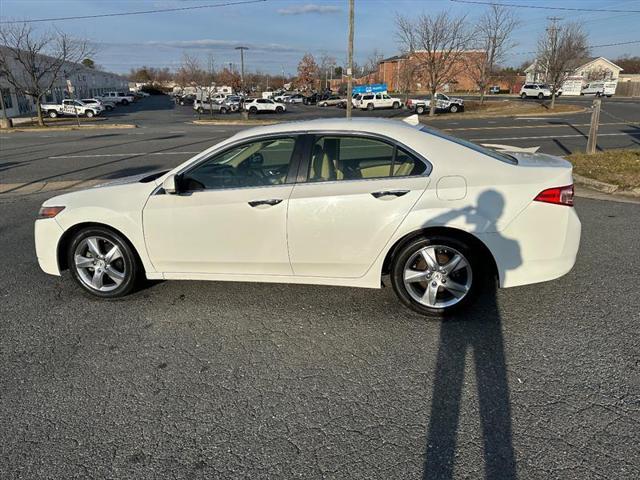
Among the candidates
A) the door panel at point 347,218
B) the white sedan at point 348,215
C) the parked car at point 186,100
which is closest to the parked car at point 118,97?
the parked car at point 186,100

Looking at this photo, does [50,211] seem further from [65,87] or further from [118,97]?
[118,97]

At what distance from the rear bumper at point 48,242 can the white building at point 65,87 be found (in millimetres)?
34808

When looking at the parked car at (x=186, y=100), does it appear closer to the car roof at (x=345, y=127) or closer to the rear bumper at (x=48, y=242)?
the rear bumper at (x=48, y=242)

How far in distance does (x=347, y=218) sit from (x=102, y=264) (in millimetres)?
2235

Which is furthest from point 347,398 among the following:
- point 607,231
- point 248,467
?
point 607,231

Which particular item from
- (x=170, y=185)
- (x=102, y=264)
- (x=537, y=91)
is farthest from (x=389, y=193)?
(x=537, y=91)

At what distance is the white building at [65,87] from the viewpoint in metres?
37.0

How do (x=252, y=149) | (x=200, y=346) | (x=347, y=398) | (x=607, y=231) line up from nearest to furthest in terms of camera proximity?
(x=347, y=398) → (x=200, y=346) → (x=252, y=149) → (x=607, y=231)

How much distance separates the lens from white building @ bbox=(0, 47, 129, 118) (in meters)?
37.0

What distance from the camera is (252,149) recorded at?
354cm

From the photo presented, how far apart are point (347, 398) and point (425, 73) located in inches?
1380

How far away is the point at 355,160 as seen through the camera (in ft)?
11.1

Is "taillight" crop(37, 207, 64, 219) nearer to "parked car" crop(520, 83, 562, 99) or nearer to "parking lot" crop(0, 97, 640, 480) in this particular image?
"parking lot" crop(0, 97, 640, 480)

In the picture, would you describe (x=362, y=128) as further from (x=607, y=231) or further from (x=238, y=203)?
(x=607, y=231)
